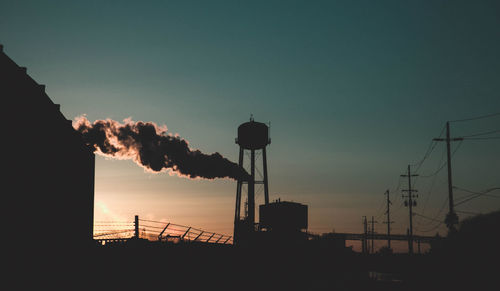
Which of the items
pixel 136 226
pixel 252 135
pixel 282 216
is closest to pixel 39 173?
pixel 136 226

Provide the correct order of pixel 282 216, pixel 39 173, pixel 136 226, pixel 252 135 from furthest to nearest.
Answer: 1. pixel 282 216
2. pixel 252 135
3. pixel 136 226
4. pixel 39 173

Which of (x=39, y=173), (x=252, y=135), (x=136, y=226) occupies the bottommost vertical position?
(x=136, y=226)

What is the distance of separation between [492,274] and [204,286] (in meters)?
23.4

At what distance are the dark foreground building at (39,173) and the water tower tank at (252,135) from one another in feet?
79.4

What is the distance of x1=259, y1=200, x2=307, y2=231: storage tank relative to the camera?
63.0m

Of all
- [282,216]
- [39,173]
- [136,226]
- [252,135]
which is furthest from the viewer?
[282,216]

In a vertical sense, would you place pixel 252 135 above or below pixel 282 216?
above

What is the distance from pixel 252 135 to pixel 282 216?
1234 centimetres

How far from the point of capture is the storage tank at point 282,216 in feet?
207

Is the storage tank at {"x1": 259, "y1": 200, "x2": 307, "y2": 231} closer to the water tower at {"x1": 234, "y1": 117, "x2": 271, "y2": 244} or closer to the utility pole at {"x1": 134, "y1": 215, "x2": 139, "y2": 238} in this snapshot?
the water tower at {"x1": 234, "y1": 117, "x2": 271, "y2": 244}

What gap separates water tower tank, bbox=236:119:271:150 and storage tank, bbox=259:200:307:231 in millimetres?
8921

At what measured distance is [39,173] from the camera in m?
29.1

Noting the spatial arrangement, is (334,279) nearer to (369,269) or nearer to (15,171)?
(369,269)

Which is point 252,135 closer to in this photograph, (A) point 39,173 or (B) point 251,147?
(B) point 251,147
